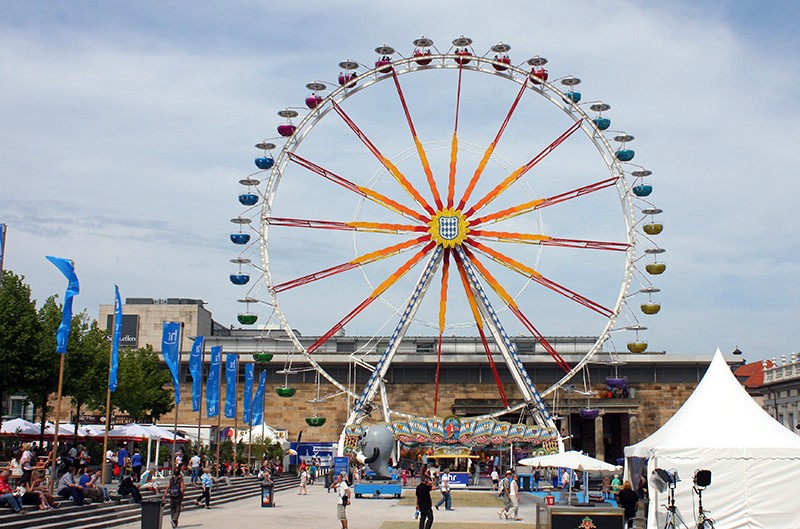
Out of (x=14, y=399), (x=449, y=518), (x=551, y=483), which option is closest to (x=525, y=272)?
(x=551, y=483)

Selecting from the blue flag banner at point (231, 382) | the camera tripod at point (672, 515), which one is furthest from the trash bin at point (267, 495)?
the camera tripod at point (672, 515)

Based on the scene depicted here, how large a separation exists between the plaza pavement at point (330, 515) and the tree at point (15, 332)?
42.1ft

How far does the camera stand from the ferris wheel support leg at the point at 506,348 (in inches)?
2131

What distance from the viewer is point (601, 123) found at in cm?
5516

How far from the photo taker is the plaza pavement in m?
30.3

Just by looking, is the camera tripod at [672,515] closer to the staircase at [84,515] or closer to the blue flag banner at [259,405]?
the staircase at [84,515]

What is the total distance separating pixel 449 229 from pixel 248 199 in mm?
11091

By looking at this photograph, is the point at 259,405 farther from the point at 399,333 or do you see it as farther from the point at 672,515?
the point at 672,515

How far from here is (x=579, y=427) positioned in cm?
8531

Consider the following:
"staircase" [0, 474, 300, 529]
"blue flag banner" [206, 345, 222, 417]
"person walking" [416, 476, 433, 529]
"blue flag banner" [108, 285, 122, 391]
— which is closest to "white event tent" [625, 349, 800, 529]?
"person walking" [416, 476, 433, 529]

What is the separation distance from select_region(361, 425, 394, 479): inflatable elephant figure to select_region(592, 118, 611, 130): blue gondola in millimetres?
20791

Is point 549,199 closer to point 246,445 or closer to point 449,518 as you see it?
point 449,518

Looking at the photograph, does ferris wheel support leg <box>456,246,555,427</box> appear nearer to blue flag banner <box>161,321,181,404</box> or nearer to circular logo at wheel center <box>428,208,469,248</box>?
circular logo at wheel center <box>428,208,469,248</box>

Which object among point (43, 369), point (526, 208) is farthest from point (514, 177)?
point (43, 369)
